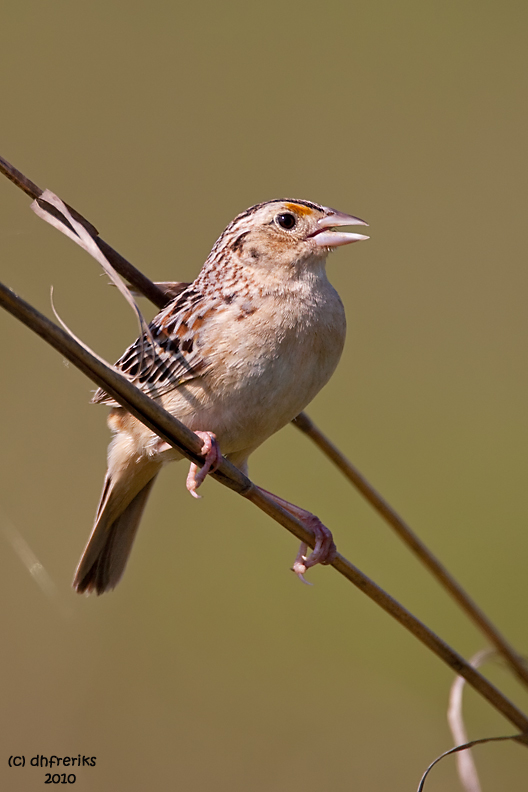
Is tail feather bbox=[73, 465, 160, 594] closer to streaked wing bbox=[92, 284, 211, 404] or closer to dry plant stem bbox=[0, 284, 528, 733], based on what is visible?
streaked wing bbox=[92, 284, 211, 404]

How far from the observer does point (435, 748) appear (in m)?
4.70

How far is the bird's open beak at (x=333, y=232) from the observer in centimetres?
308

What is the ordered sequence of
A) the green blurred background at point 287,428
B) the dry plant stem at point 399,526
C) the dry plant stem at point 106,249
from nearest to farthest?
the dry plant stem at point 106,249 < the dry plant stem at point 399,526 < the green blurred background at point 287,428

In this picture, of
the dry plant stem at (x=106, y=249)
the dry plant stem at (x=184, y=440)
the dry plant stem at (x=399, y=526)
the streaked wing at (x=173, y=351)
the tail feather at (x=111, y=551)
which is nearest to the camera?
the dry plant stem at (x=184, y=440)

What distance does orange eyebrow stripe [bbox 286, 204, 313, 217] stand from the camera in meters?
3.21

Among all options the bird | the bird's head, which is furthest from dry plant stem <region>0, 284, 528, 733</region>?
the bird's head

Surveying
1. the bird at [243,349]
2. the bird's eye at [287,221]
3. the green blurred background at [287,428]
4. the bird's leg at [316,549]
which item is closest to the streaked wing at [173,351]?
the bird at [243,349]

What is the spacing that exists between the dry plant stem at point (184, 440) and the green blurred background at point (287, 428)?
1.97 metres

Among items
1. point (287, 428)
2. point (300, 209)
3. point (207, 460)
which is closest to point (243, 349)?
point (207, 460)

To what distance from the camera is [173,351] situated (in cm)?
→ 305

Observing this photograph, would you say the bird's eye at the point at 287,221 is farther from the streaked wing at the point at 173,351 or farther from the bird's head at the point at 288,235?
the streaked wing at the point at 173,351

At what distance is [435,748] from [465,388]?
8.90ft

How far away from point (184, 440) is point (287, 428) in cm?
423

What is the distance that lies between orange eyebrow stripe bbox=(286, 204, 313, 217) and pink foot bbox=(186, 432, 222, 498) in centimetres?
95
